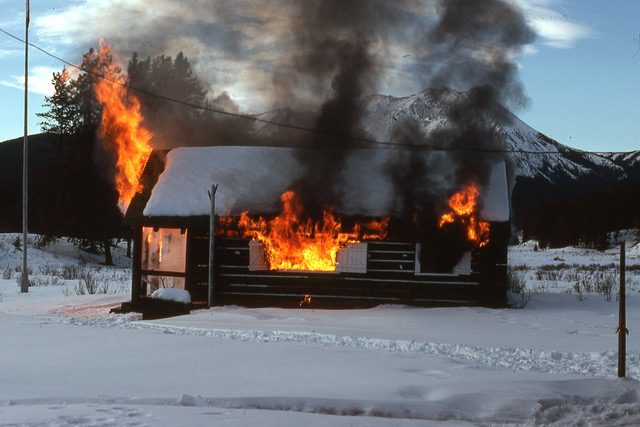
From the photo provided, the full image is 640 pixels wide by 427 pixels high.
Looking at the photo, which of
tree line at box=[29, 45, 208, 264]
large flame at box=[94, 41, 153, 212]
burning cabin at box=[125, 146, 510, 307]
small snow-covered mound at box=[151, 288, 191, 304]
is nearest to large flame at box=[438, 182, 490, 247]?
burning cabin at box=[125, 146, 510, 307]

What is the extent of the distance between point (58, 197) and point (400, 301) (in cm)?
2738

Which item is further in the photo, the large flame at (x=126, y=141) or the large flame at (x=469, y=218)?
the large flame at (x=126, y=141)

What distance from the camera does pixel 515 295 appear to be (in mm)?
21500

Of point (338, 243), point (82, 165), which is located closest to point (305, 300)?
point (338, 243)

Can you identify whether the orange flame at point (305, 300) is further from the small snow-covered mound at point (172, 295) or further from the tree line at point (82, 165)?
the tree line at point (82, 165)

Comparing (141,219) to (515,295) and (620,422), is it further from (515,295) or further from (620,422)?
(620,422)

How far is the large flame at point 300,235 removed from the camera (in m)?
18.6

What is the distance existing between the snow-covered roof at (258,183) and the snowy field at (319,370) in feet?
10.3

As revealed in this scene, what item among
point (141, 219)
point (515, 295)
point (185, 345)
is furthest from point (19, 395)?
point (515, 295)

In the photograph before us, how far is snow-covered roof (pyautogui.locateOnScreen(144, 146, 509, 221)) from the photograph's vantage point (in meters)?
18.9

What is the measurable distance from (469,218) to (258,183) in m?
5.75

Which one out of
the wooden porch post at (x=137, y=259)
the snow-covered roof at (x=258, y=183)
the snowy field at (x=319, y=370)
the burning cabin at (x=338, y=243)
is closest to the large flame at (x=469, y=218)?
the burning cabin at (x=338, y=243)

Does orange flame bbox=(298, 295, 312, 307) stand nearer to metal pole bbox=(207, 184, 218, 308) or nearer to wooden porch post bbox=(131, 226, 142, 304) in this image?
metal pole bbox=(207, 184, 218, 308)

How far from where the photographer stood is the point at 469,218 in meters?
18.3
